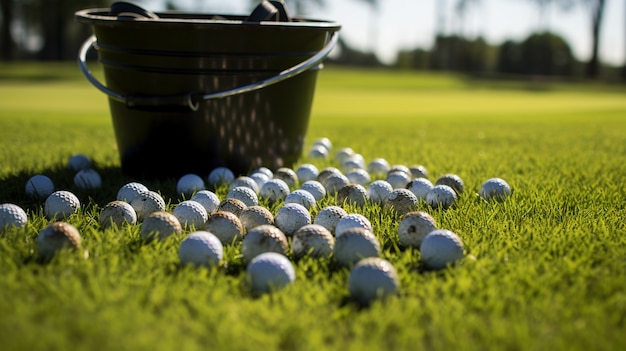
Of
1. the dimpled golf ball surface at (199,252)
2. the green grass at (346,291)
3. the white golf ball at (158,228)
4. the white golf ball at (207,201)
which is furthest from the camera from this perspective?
the white golf ball at (207,201)

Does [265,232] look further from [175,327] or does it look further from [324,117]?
[324,117]

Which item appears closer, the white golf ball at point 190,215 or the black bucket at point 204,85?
the white golf ball at point 190,215

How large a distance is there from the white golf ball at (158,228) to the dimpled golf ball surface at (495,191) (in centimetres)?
192

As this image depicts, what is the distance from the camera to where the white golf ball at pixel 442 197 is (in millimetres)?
3504

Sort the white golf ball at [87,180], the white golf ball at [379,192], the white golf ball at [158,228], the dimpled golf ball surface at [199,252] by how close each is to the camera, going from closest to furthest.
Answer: the dimpled golf ball surface at [199,252] < the white golf ball at [158,228] < the white golf ball at [379,192] < the white golf ball at [87,180]

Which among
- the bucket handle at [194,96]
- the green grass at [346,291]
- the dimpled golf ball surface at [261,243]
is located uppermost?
the bucket handle at [194,96]

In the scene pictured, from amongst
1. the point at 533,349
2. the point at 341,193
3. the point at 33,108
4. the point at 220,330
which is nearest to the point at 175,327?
the point at 220,330

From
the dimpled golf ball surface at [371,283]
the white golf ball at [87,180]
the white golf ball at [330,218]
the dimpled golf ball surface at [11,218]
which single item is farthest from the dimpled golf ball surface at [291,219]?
the white golf ball at [87,180]

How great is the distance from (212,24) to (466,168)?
2323mm

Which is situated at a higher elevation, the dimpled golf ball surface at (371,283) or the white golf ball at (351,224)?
the white golf ball at (351,224)

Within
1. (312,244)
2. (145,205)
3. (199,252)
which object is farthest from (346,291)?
(145,205)

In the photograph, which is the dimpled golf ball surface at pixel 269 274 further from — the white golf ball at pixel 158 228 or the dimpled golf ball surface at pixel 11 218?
the dimpled golf ball surface at pixel 11 218

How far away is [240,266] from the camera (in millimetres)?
2529

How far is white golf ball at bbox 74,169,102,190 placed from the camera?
394 cm
